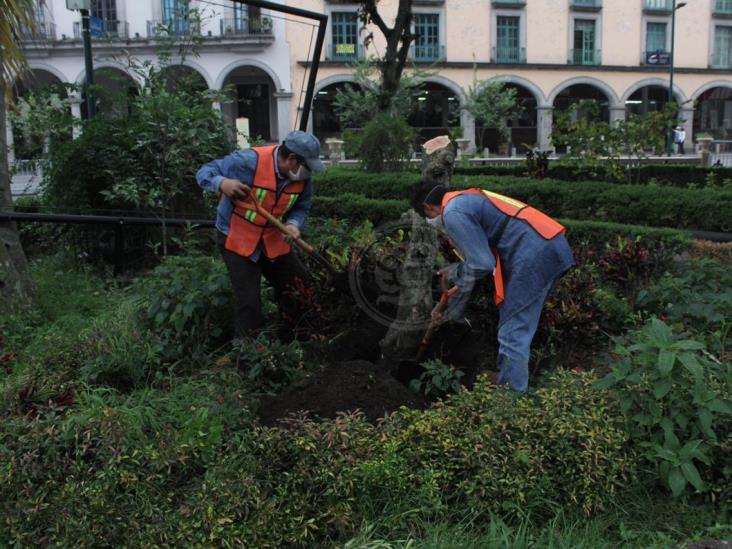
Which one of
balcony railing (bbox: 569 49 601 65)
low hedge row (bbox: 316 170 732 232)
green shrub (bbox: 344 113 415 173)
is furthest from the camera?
balcony railing (bbox: 569 49 601 65)

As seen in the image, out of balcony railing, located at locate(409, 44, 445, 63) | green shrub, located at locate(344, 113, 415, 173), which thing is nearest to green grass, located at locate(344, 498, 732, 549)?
green shrub, located at locate(344, 113, 415, 173)

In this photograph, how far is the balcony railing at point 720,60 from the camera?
42353mm

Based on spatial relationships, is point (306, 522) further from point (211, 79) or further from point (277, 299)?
point (211, 79)

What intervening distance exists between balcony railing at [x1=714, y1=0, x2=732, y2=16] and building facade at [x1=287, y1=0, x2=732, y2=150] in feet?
0.19

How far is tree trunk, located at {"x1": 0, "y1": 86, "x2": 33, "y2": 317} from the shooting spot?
18.2ft

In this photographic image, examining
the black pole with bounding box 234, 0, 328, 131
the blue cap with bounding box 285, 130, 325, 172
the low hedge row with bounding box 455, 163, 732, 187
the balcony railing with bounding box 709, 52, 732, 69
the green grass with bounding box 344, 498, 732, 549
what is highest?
the balcony railing with bounding box 709, 52, 732, 69

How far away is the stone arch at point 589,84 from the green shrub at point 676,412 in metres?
39.5

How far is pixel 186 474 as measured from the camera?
2914mm

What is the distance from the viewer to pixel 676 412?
9.72 feet

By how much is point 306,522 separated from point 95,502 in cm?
78

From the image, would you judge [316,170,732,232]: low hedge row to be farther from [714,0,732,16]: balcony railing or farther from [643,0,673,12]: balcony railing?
[714,0,732,16]: balcony railing

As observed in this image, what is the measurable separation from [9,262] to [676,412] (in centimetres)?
483

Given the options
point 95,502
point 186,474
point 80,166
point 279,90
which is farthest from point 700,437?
point 279,90

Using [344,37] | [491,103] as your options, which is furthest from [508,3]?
[344,37]
